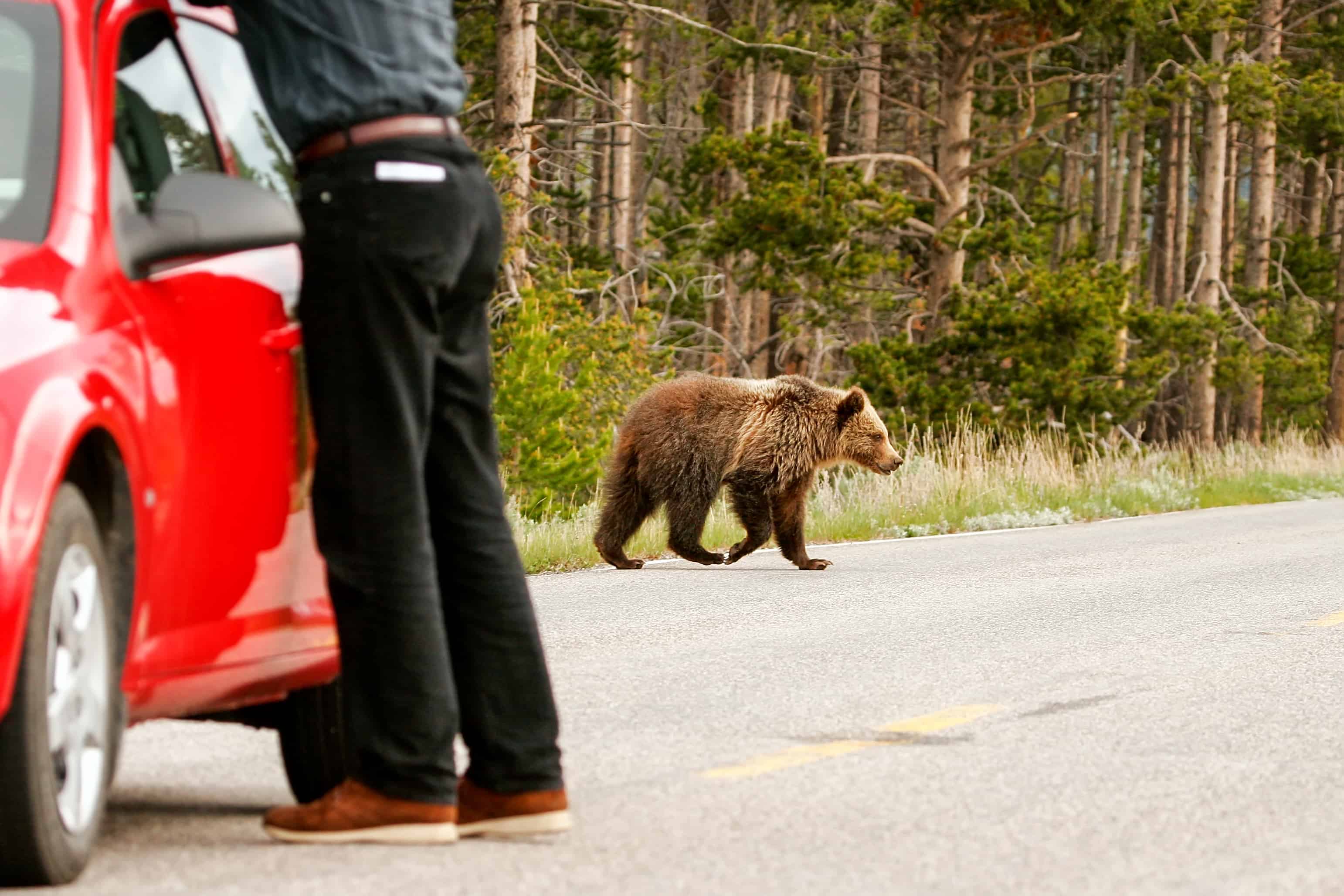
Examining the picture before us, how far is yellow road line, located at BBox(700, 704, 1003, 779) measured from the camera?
5812 mm

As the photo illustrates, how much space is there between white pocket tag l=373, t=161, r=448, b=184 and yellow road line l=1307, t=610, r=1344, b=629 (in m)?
7.03

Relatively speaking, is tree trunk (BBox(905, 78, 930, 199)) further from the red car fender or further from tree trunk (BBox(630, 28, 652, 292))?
the red car fender

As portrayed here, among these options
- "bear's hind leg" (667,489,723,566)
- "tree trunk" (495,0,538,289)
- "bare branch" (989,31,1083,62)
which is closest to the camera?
"bear's hind leg" (667,489,723,566)

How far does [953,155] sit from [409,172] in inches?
1106

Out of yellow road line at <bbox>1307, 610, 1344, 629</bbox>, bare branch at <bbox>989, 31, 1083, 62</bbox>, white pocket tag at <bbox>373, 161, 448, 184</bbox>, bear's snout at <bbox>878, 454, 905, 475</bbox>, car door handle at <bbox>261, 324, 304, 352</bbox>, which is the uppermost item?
bare branch at <bbox>989, 31, 1083, 62</bbox>

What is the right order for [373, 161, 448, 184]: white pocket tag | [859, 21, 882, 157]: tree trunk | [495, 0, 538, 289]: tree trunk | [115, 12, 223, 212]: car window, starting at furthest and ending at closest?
[859, 21, 882, 157]: tree trunk → [495, 0, 538, 289]: tree trunk → [115, 12, 223, 212]: car window → [373, 161, 448, 184]: white pocket tag

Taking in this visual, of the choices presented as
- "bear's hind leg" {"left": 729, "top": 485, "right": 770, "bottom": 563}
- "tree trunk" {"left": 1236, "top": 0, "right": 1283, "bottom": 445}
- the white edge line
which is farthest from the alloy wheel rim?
"tree trunk" {"left": 1236, "top": 0, "right": 1283, "bottom": 445}

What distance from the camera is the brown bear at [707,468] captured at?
43.8ft

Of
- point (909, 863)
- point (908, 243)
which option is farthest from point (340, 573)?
point (908, 243)

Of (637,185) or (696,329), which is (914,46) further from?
(637,185)

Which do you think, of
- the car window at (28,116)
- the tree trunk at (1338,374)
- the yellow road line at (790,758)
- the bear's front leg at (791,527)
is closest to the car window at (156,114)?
the car window at (28,116)

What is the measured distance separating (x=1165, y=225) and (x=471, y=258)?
181 feet

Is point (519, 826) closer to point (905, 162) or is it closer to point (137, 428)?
point (137, 428)

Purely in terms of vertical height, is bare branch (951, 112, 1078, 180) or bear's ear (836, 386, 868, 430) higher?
bare branch (951, 112, 1078, 180)
